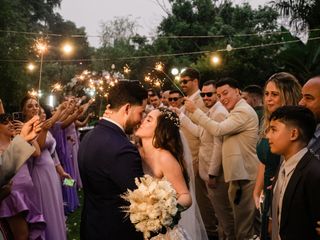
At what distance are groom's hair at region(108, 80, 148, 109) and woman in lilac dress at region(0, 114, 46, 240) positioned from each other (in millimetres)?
1358

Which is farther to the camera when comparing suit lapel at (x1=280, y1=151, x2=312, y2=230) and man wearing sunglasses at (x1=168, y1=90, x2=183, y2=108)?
man wearing sunglasses at (x1=168, y1=90, x2=183, y2=108)

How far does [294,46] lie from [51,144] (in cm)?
1583

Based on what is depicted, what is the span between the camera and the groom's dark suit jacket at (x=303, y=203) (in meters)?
3.07

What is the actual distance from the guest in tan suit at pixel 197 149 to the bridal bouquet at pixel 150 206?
3.93 m

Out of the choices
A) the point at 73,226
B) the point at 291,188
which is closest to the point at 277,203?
the point at 291,188

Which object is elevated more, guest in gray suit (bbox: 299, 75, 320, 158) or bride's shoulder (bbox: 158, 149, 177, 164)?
guest in gray suit (bbox: 299, 75, 320, 158)

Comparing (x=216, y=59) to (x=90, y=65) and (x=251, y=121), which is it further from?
(x=90, y=65)

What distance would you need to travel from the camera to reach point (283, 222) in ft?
10.5

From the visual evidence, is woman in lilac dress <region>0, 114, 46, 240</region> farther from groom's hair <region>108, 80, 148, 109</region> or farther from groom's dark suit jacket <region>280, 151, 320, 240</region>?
groom's dark suit jacket <region>280, 151, 320, 240</region>

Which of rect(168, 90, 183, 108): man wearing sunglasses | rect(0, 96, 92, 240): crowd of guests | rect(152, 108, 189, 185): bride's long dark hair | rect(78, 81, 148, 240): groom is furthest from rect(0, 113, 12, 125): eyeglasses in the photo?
rect(168, 90, 183, 108): man wearing sunglasses

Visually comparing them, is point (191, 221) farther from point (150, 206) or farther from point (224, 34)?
point (224, 34)

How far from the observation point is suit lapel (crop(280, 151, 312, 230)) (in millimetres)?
3152

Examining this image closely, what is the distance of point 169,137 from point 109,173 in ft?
3.98

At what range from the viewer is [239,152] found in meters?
6.07
